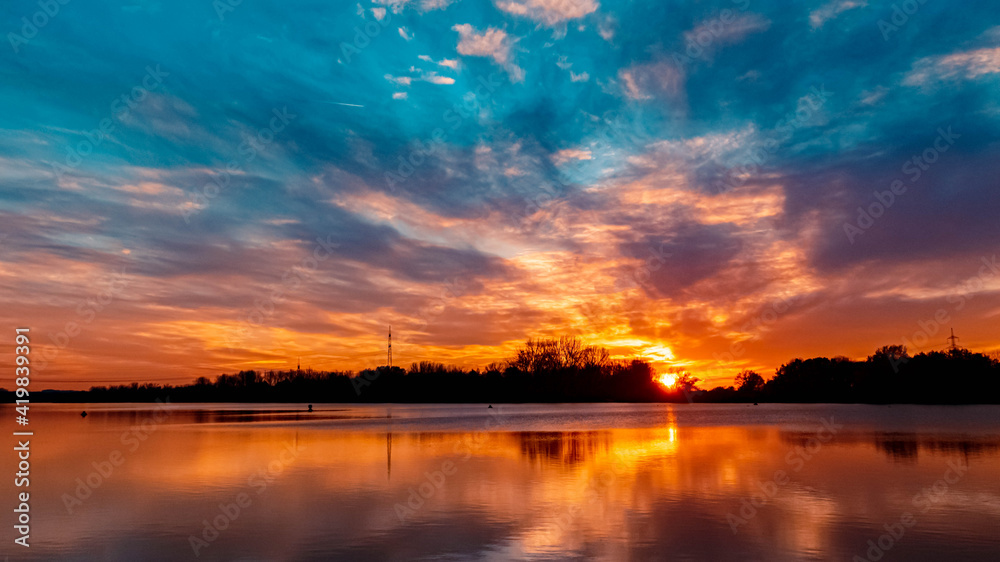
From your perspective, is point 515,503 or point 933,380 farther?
point 933,380

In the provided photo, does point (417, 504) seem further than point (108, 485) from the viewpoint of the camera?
No

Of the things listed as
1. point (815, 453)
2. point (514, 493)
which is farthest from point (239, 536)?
point (815, 453)

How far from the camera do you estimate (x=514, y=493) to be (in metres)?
20.7

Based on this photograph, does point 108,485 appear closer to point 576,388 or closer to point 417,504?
point 417,504

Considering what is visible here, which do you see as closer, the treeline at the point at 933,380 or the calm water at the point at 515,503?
the calm water at the point at 515,503

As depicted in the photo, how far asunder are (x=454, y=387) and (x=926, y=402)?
12195 centimetres

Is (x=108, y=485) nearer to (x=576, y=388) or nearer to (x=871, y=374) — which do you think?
(x=576, y=388)

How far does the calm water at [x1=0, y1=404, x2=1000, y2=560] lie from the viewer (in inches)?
543

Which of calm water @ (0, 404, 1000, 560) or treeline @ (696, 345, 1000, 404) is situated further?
treeline @ (696, 345, 1000, 404)

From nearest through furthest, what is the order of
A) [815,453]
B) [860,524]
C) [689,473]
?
1. [860,524]
2. [689,473]
3. [815,453]

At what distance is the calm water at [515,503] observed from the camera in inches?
543

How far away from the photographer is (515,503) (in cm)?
1891

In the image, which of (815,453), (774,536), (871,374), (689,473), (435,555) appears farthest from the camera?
(871,374)

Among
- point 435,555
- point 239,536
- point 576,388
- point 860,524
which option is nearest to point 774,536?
point 860,524
